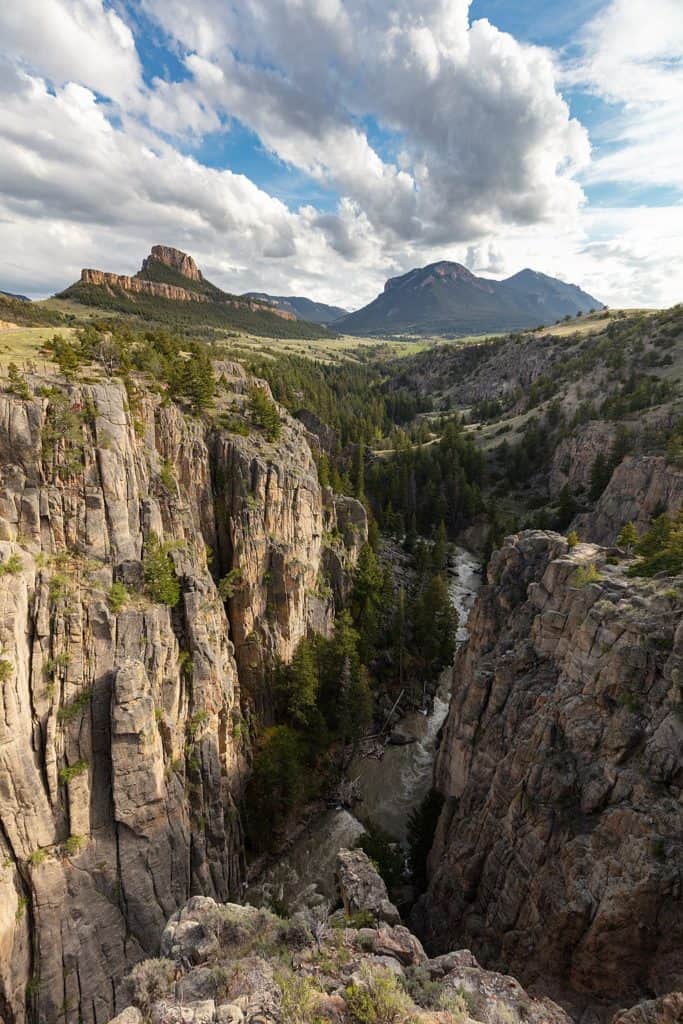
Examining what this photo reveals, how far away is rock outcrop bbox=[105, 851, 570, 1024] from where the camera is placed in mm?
13977

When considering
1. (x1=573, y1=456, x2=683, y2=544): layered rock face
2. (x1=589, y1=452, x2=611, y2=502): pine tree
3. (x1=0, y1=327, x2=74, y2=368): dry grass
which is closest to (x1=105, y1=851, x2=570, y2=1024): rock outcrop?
(x1=0, y1=327, x2=74, y2=368): dry grass

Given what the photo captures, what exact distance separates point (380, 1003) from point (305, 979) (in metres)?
2.99

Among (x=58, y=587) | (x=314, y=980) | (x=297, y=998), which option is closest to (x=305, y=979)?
(x=314, y=980)

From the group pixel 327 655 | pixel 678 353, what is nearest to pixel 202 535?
pixel 327 655

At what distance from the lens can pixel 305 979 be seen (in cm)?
1555

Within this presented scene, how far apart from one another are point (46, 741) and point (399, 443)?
10966cm

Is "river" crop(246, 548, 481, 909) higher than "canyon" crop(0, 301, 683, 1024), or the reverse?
"canyon" crop(0, 301, 683, 1024)

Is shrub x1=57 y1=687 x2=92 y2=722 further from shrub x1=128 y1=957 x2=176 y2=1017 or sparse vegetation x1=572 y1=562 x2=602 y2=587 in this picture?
sparse vegetation x1=572 y1=562 x2=602 y2=587

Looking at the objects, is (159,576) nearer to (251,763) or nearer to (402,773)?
(251,763)

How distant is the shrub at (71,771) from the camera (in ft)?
90.7

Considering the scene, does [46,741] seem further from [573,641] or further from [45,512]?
[573,641]

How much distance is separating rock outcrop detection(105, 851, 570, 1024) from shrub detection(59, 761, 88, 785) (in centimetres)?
1198

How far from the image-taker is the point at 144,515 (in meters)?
36.6

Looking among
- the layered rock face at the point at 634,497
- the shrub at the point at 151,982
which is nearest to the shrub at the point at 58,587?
the shrub at the point at 151,982
